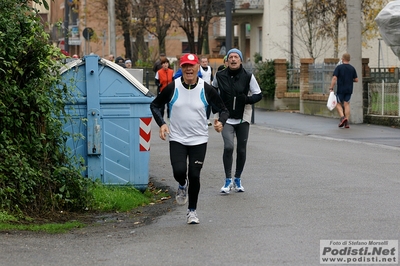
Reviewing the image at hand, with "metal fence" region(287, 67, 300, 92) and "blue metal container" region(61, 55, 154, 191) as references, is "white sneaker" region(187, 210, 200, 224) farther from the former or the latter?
"metal fence" region(287, 67, 300, 92)

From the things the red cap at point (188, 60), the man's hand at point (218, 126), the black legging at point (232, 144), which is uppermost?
the red cap at point (188, 60)

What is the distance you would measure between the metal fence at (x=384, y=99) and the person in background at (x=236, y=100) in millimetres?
10988

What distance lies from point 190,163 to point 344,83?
1374cm

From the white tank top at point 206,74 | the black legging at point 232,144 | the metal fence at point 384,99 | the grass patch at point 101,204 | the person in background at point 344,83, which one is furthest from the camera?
the person in background at point 344,83

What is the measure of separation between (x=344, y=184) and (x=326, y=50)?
31.4 meters

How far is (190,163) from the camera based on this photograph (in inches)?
364

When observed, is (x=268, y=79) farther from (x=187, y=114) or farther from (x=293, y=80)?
(x=187, y=114)

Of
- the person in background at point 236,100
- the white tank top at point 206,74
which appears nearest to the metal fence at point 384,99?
the white tank top at point 206,74

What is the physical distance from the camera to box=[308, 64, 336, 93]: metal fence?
2643 centimetres

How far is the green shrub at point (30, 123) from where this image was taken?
372 inches

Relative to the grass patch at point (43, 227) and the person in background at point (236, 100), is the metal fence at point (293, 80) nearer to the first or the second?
the person in background at point (236, 100)

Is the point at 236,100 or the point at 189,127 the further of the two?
the point at 236,100

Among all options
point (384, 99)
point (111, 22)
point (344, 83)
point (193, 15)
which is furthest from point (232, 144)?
point (193, 15)

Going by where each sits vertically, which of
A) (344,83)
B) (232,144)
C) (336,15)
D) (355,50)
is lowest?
(232,144)
